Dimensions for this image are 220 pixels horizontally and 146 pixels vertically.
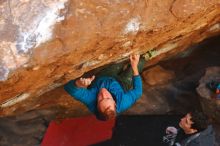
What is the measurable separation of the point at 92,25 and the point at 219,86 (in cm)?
204

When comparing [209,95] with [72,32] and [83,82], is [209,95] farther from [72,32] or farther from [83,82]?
[72,32]

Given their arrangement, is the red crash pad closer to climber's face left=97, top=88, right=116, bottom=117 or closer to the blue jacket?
the blue jacket

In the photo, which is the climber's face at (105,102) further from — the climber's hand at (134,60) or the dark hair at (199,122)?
the dark hair at (199,122)

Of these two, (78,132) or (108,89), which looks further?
(78,132)

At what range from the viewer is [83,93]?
12.3 feet

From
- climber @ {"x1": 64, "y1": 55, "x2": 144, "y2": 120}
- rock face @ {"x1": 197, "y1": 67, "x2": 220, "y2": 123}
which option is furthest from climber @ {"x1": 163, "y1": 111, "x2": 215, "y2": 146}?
climber @ {"x1": 64, "y1": 55, "x2": 144, "y2": 120}

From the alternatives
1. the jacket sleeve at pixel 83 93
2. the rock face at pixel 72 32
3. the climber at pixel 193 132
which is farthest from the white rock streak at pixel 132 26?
the climber at pixel 193 132

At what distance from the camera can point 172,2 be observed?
328 cm

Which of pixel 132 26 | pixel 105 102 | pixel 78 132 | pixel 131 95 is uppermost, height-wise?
pixel 78 132

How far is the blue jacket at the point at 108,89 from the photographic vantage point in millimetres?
3742

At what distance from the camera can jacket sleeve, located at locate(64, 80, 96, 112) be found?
3717mm

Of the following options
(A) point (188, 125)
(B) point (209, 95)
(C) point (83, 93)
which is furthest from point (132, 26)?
(B) point (209, 95)

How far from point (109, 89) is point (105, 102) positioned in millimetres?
261

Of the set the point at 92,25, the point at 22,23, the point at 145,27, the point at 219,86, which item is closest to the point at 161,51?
the point at 219,86
